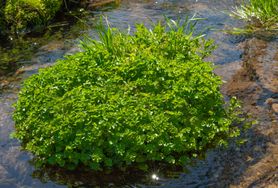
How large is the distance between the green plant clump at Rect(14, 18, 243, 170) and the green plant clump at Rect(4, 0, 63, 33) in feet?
16.5

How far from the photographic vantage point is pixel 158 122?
6637 mm

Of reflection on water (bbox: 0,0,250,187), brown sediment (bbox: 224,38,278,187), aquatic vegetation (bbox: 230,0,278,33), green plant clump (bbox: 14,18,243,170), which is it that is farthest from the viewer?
aquatic vegetation (bbox: 230,0,278,33)

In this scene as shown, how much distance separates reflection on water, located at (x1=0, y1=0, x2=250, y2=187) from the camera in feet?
22.2

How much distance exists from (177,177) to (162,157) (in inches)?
15.9

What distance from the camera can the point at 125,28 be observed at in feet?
39.2

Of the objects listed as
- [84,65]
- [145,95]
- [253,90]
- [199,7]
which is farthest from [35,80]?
[199,7]

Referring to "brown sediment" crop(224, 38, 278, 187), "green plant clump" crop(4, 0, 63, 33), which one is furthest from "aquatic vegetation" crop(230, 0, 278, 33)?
"green plant clump" crop(4, 0, 63, 33)

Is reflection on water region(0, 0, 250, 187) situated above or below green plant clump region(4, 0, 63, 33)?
below

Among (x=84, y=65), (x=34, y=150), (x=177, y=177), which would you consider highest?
(x=84, y=65)

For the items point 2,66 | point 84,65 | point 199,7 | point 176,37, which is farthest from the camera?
point 199,7

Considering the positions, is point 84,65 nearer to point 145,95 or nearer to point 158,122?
point 145,95

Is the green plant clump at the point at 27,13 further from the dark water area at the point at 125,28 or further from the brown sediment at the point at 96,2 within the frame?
the brown sediment at the point at 96,2

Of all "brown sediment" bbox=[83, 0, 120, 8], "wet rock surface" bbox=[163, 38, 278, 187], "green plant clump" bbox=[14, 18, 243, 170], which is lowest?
"wet rock surface" bbox=[163, 38, 278, 187]

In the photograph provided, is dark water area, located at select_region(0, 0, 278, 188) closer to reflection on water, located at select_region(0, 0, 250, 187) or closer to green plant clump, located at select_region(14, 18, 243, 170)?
reflection on water, located at select_region(0, 0, 250, 187)
